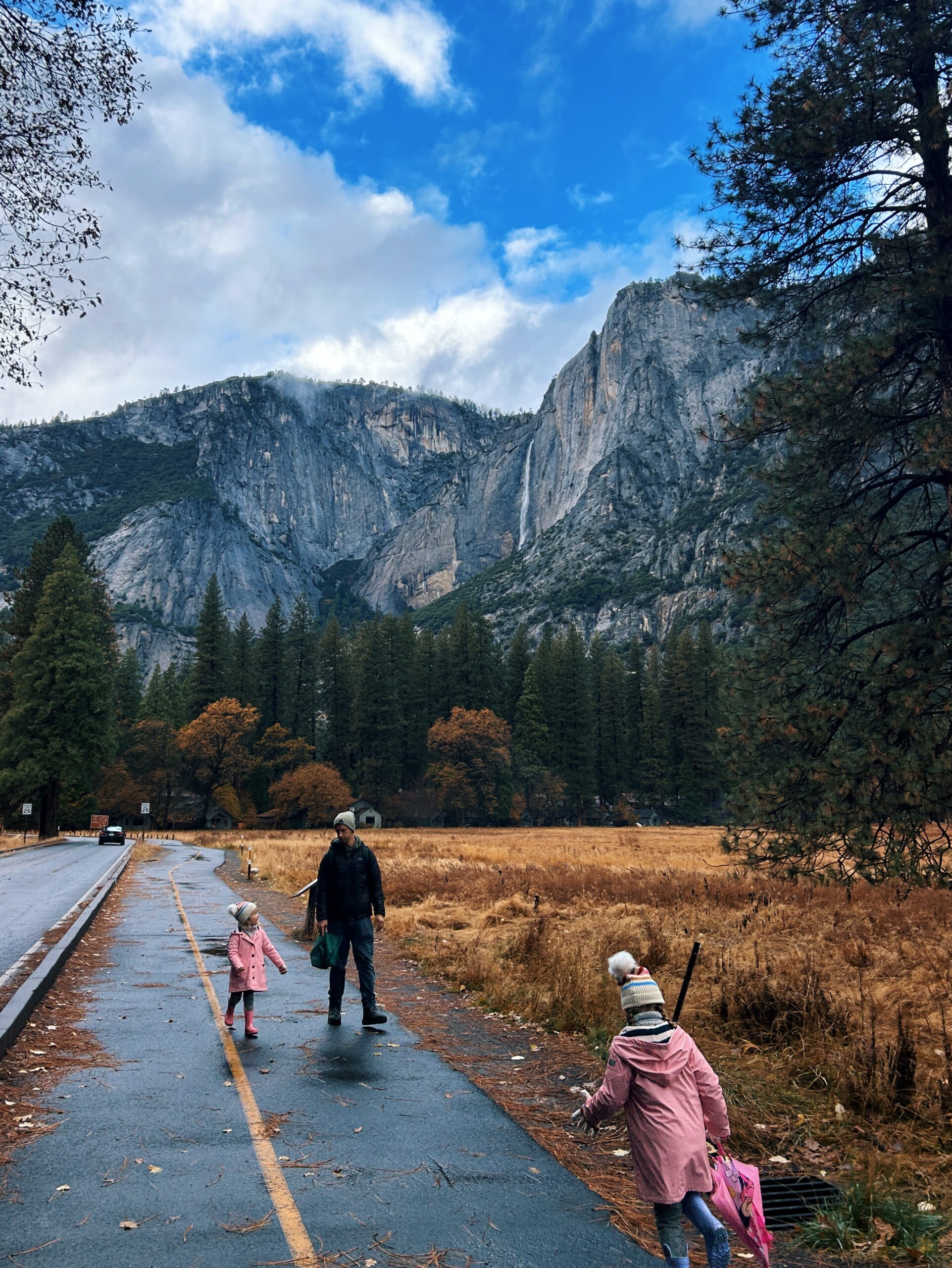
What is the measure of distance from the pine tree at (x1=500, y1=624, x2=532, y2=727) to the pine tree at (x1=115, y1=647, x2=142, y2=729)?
1525 inches

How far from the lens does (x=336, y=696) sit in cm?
8919

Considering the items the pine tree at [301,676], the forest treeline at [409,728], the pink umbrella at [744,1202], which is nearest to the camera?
the pink umbrella at [744,1202]

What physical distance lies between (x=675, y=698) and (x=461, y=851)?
56.2 meters

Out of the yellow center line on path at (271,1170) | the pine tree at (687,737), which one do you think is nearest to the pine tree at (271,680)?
the pine tree at (687,737)

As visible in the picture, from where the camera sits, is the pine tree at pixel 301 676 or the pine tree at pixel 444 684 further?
the pine tree at pixel 301 676

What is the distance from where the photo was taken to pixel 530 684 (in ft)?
290

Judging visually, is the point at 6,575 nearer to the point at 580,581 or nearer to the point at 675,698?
the point at 580,581

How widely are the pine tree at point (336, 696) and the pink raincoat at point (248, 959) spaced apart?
253 ft

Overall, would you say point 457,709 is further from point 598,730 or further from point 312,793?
point 598,730

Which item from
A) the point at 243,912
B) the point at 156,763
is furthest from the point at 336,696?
the point at 243,912

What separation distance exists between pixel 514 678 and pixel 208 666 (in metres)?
32.1

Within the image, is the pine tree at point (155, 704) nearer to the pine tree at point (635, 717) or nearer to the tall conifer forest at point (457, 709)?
the tall conifer forest at point (457, 709)

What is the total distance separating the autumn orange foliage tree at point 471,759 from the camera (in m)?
75.3

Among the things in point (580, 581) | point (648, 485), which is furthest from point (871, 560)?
point (648, 485)
